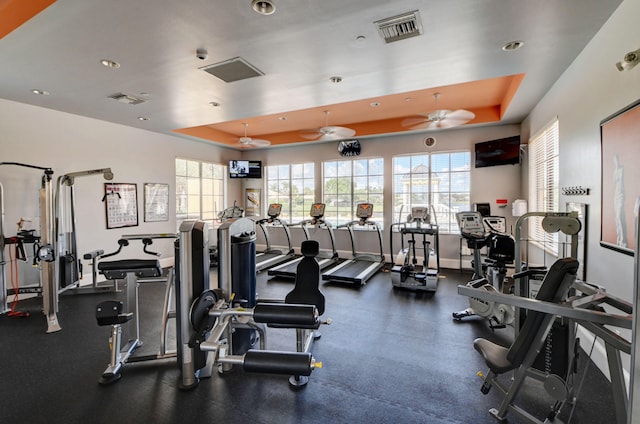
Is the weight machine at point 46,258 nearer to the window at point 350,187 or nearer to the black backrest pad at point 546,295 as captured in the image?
the black backrest pad at point 546,295

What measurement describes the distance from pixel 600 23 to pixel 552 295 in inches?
100

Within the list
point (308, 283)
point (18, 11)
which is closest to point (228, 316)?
point (308, 283)

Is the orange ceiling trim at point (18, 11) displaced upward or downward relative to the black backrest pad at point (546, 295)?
upward

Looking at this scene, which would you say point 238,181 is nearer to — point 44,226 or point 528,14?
point 44,226

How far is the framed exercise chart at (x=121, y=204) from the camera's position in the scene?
5.86m

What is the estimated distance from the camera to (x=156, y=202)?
6.70m

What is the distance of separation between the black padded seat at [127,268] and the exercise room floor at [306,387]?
0.89 m

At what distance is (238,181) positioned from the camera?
917cm

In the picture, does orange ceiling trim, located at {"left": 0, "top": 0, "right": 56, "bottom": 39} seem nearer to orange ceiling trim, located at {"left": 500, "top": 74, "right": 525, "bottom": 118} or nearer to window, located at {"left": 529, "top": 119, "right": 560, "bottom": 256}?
orange ceiling trim, located at {"left": 500, "top": 74, "right": 525, "bottom": 118}

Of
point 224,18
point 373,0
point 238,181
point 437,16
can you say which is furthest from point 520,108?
point 238,181

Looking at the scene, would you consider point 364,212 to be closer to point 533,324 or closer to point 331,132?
point 331,132

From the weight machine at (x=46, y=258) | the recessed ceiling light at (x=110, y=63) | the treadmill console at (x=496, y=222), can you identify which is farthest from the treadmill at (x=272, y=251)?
the treadmill console at (x=496, y=222)

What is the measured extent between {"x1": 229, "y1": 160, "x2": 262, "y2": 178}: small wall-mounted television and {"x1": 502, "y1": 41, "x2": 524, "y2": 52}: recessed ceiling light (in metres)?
6.86

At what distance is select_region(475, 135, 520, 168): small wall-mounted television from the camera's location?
5.72 meters
